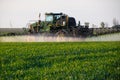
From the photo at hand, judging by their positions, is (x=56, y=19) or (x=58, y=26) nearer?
(x=58, y=26)

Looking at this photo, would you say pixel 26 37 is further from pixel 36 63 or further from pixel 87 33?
pixel 36 63

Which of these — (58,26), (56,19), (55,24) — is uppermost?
(56,19)

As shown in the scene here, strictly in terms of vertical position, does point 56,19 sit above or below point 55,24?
above

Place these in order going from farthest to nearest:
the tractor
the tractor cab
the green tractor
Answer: the tractor cab
the green tractor
the tractor

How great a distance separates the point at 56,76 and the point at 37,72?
959mm

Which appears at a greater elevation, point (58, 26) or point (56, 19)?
point (56, 19)

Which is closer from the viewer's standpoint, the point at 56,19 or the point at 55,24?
the point at 55,24

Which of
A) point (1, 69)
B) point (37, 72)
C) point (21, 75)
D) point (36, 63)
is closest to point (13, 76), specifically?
point (21, 75)

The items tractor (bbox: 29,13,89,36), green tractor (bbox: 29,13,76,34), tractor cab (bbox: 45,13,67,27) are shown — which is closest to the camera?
tractor (bbox: 29,13,89,36)

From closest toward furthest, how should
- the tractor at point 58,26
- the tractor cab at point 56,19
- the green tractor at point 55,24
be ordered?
the tractor at point 58,26 < the green tractor at point 55,24 < the tractor cab at point 56,19

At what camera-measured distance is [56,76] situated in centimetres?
863

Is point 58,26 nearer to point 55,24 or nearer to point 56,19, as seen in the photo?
point 55,24

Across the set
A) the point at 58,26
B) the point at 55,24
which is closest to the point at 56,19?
the point at 55,24

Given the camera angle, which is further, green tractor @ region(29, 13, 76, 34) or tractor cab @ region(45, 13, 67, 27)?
tractor cab @ region(45, 13, 67, 27)
